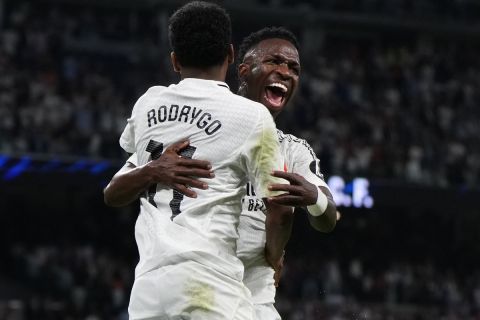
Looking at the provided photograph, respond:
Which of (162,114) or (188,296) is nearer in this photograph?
(188,296)

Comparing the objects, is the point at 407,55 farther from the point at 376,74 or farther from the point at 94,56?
the point at 94,56

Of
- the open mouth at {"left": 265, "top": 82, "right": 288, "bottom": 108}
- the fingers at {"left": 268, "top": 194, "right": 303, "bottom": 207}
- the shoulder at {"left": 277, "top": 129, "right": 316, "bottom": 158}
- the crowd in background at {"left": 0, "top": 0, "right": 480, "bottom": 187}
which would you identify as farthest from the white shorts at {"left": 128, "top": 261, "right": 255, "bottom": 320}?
the crowd in background at {"left": 0, "top": 0, "right": 480, "bottom": 187}

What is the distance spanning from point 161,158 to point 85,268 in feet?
48.4

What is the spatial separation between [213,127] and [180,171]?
201mm

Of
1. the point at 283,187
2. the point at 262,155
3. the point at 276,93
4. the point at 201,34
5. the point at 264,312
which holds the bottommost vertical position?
the point at 264,312

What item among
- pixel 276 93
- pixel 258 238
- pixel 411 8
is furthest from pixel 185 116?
pixel 411 8

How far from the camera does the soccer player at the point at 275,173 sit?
12.9 ft

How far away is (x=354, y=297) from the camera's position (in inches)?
774

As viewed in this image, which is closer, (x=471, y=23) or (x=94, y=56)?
(x=94, y=56)

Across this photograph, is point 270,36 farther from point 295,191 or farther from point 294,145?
point 295,191

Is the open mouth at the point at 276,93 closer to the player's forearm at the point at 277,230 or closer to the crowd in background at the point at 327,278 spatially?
the player's forearm at the point at 277,230

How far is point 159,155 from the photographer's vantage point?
12.6ft

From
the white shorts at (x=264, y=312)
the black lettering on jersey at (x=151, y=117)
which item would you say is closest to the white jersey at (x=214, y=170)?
the black lettering on jersey at (x=151, y=117)

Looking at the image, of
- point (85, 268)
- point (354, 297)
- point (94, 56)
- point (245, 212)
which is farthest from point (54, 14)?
point (245, 212)
